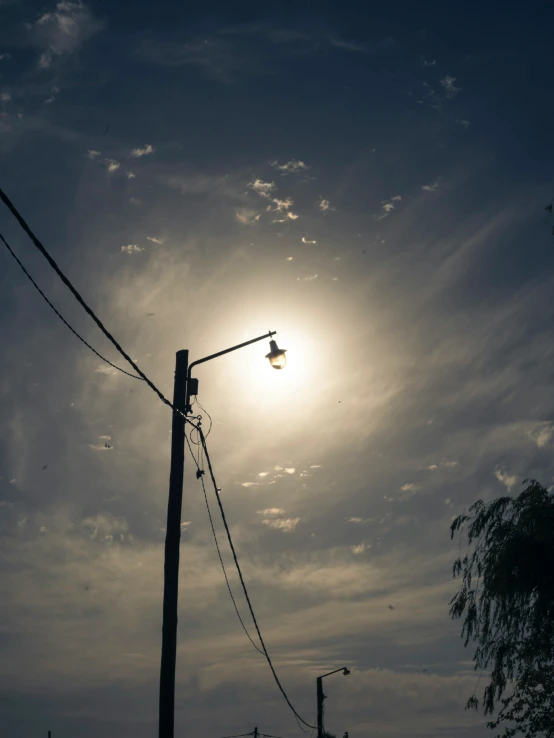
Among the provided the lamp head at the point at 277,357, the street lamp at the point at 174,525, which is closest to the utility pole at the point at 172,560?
the street lamp at the point at 174,525

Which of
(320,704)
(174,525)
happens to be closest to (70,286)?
(174,525)

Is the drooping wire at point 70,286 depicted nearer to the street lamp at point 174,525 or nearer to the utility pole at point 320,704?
the street lamp at point 174,525

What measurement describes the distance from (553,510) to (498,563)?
209 cm

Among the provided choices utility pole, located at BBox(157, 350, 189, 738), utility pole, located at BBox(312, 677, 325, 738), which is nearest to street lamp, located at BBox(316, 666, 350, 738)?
utility pole, located at BBox(312, 677, 325, 738)

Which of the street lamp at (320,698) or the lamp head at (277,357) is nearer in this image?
the lamp head at (277,357)

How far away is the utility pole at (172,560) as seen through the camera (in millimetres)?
10016

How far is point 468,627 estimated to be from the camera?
21.7m

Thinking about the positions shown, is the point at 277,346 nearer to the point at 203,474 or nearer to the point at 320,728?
the point at 203,474

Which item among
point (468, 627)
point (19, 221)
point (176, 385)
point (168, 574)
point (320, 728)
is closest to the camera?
point (19, 221)

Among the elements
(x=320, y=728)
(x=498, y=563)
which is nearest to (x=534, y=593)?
(x=498, y=563)

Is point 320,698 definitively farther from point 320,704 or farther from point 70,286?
point 70,286

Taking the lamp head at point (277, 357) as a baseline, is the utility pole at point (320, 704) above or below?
below

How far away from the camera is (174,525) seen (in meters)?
10.9

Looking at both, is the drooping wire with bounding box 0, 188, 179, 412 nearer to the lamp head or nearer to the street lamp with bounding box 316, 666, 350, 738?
the lamp head
